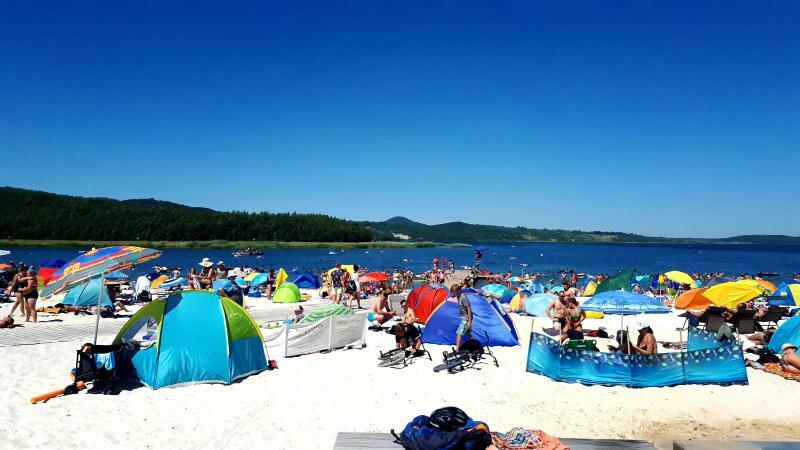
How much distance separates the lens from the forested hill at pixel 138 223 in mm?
109938

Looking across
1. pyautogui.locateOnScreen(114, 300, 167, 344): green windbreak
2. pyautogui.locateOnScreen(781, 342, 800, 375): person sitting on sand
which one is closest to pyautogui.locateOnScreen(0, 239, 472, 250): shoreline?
pyautogui.locateOnScreen(114, 300, 167, 344): green windbreak

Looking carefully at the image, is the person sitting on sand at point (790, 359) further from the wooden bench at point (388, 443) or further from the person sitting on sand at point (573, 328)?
the wooden bench at point (388, 443)

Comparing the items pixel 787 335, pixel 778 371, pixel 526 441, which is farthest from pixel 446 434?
pixel 787 335

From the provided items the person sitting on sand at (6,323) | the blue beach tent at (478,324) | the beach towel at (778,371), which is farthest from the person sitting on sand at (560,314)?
the person sitting on sand at (6,323)

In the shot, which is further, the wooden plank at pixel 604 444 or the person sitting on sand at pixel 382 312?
the person sitting on sand at pixel 382 312

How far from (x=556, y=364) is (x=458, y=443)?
14.8ft

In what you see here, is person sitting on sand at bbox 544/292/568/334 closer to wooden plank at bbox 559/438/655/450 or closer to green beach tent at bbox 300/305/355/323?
green beach tent at bbox 300/305/355/323

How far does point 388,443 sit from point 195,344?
15.7ft

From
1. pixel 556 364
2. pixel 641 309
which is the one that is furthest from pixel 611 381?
pixel 641 309

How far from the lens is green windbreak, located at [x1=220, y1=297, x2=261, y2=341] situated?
892 centimetres

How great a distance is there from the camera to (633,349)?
9.80 meters

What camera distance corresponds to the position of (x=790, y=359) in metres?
9.39

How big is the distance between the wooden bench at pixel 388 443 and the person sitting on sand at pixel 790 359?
5.98m

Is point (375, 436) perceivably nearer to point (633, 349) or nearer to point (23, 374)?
point (633, 349)
